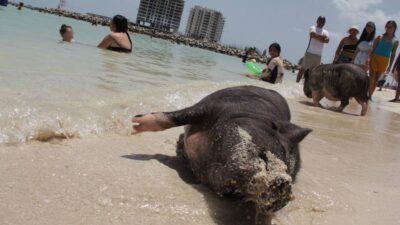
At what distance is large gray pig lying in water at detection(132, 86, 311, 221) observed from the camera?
216 centimetres

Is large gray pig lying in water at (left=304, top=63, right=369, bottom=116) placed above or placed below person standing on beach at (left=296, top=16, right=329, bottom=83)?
below

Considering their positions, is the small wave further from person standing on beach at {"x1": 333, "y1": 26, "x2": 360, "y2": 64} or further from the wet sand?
person standing on beach at {"x1": 333, "y1": 26, "x2": 360, "y2": 64}

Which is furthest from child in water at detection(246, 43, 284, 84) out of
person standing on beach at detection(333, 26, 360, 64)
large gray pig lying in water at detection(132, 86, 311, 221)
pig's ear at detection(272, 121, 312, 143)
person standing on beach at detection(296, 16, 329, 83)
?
pig's ear at detection(272, 121, 312, 143)

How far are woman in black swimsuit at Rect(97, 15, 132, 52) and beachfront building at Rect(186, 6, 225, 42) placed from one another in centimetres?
10817

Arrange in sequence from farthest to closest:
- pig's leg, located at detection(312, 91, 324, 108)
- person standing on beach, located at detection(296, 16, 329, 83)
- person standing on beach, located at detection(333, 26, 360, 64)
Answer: person standing on beach, located at detection(296, 16, 329, 83), person standing on beach, located at detection(333, 26, 360, 64), pig's leg, located at detection(312, 91, 324, 108)

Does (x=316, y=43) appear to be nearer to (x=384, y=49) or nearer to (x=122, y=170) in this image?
(x=384, y=49)

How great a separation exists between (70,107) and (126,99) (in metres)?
1.15

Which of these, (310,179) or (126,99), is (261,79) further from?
(310,179)

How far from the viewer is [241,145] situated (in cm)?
237

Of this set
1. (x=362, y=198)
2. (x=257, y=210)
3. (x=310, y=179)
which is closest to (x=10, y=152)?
(x=257, y=210)

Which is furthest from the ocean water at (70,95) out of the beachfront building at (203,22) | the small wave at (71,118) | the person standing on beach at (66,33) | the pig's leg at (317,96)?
the beachfront building at (203,22)

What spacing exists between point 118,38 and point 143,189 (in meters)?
9.56

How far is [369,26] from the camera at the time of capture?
984cm

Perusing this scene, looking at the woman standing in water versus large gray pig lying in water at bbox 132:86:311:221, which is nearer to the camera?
large gray pig lying in water at bbox 132:86:311:221
